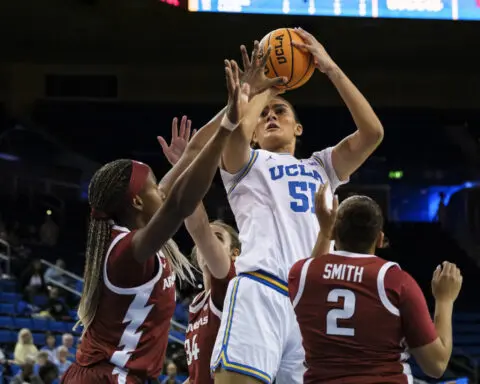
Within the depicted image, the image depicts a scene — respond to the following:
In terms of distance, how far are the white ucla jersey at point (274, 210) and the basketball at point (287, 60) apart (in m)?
0.35

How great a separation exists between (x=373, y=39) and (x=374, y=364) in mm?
10575

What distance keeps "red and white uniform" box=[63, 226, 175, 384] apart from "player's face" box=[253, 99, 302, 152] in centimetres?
111

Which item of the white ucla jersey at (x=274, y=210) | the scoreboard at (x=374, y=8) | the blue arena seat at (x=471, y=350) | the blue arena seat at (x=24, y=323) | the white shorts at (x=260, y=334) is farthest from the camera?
the blue arena seat at (x=471, y=350)

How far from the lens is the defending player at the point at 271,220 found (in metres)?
3.40

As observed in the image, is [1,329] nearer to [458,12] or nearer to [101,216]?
[458,12]

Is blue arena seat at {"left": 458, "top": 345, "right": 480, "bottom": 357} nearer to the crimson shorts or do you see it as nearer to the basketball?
the basketball

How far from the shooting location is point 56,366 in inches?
368

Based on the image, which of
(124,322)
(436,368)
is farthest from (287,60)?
(436,368)

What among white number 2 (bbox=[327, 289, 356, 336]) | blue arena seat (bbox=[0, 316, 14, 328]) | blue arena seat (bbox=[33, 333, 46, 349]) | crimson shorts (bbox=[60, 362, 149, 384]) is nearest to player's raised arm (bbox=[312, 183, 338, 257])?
white number 2 (bbox=[327, 289, 356, 336])

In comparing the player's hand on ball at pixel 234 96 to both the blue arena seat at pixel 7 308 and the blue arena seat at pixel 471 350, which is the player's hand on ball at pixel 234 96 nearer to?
the blue arena seat at pixel 7 308

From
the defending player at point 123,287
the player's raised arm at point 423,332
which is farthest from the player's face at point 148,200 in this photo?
the player's raised arm at point 423,332

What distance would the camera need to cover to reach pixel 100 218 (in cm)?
300

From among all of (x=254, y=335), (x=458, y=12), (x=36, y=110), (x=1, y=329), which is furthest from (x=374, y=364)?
(x=36, y=110)

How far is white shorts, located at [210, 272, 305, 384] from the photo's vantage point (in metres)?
3.37
